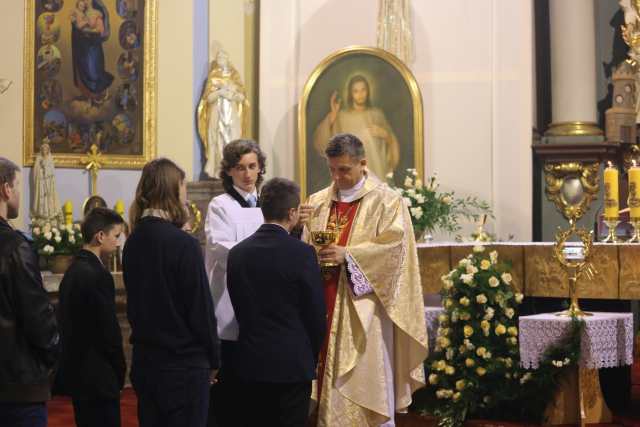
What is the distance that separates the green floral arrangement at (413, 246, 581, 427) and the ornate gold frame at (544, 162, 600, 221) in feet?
12.6

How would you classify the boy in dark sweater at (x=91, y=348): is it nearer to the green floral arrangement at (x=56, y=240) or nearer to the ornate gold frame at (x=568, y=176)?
the green floral arrangement at (x=56, y=240)

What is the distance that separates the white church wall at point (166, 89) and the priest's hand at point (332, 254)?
6.45m

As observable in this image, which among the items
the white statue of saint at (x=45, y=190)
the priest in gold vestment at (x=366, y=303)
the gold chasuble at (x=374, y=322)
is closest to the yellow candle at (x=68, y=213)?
the white statue of saint at (x=45, y=190)

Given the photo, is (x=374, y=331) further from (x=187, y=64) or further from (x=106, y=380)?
(x=187, y=64)

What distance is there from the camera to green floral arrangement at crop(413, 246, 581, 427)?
6.95 m

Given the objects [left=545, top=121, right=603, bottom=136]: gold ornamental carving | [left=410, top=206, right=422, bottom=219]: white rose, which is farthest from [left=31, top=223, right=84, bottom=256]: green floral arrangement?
[left=545, top=121, right=603, bottom=136]: gold ornamental carving

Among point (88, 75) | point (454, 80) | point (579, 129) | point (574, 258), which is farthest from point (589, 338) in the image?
point (88, 75)

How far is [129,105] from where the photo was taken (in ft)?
38.0

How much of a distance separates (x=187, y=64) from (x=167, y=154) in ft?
3.48

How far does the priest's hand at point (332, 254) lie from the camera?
16.9 feet

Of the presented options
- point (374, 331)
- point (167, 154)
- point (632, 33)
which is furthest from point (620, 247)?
point (167, 154)

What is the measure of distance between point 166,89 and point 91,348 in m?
7.31

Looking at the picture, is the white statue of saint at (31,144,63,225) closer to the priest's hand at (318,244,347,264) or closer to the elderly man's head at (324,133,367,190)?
the elderly man's head at (324,133,367,190)

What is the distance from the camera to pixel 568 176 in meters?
11.0
